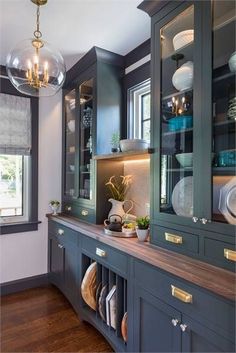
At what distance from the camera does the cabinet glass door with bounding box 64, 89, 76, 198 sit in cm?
283

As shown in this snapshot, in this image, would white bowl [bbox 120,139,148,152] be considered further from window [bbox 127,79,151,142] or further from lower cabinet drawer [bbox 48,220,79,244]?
lower cabinet drawer [bbox 48,220,79,244]

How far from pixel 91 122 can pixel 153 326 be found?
6.05ft

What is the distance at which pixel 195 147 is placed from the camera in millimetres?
1332

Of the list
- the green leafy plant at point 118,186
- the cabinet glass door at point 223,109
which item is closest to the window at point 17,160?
the green leafy plant at point 118,186

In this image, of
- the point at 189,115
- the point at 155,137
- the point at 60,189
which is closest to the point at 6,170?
the point at 60,189

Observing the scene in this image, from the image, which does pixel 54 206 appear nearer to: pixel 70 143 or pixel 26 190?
pixel 26 190

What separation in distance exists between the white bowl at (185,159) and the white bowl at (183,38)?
0.68 m

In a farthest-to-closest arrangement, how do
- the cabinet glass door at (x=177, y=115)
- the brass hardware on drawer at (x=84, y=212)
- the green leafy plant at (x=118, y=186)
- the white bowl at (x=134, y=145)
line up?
the brass hardware on drawer at (x=84, y=212), the green leafy plant at (x=118, y=186), the white bowl at (x=134, y=145), the cabinet glass door at (x=177, y=115)

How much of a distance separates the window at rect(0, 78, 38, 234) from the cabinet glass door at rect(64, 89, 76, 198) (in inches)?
14.5

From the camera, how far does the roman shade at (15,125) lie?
2.68 metres

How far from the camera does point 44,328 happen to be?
82.1 inches

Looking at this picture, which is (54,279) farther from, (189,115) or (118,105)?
(189,115)

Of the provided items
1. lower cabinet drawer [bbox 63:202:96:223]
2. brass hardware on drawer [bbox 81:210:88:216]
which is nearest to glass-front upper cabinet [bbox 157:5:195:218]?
lower cabinet drawer [bbox 63:202:96:223]

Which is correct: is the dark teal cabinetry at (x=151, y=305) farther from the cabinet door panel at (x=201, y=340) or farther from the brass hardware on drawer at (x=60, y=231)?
the brass hardware on drawer at (x=60, y=231)
